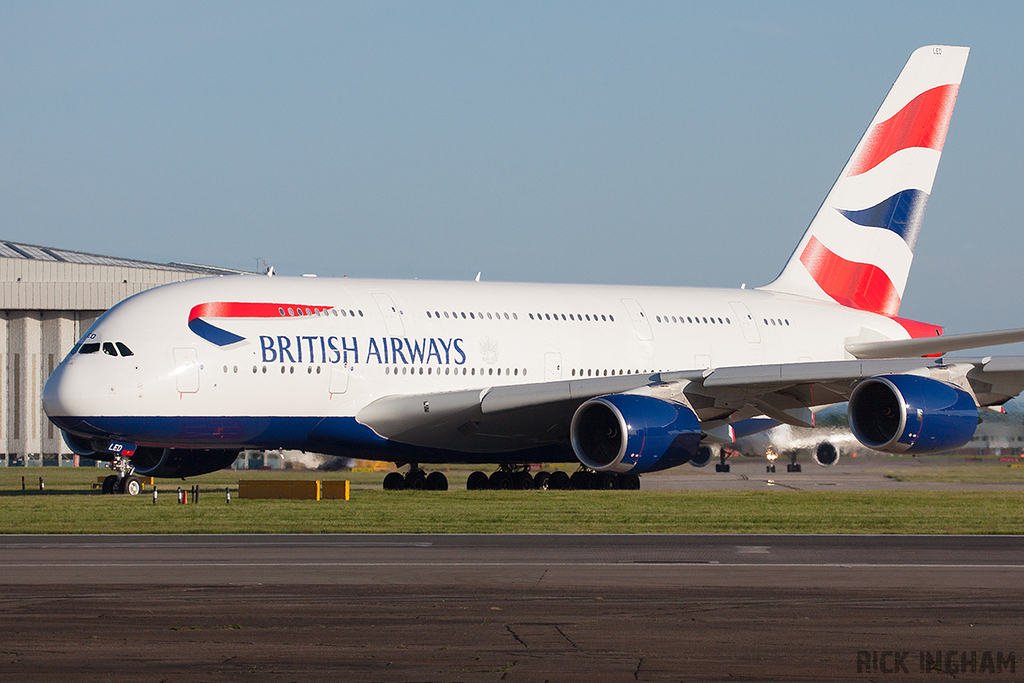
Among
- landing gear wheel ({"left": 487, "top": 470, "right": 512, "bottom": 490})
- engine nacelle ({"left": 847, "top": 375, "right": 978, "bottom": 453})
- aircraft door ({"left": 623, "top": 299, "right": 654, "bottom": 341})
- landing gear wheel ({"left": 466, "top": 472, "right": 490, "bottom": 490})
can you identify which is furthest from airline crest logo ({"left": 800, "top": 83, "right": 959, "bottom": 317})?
engine nacelle ({"left": 847, "top": 375, "right": 978, "bottom": 453})

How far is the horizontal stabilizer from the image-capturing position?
89.9 feet

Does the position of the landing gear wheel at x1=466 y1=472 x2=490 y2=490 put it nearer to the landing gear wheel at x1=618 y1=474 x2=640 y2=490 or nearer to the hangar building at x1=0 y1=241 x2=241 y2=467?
the landing gear wheel at x1=618 y1=474 x2=640 y2=490

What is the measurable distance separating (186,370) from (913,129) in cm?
1973

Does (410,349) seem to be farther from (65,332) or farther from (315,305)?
(65,332)

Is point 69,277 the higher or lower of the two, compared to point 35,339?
higher

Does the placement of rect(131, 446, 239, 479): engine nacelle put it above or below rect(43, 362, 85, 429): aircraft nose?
below

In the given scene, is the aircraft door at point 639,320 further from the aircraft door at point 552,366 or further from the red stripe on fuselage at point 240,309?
the red stripe on fuselage at point 240,309

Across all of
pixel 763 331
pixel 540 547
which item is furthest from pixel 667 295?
pixel 540 547

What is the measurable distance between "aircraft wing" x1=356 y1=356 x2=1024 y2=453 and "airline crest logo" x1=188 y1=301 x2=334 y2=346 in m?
2.45

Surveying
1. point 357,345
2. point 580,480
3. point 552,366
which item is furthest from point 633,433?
point 580,480

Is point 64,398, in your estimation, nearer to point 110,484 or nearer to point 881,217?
point 110,484

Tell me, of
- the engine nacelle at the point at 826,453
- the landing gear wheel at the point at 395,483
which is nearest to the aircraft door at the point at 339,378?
the landing gear wheel at the point at 395,483

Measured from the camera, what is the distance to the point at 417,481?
29672 millimetres

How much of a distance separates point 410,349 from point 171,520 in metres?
7.73
